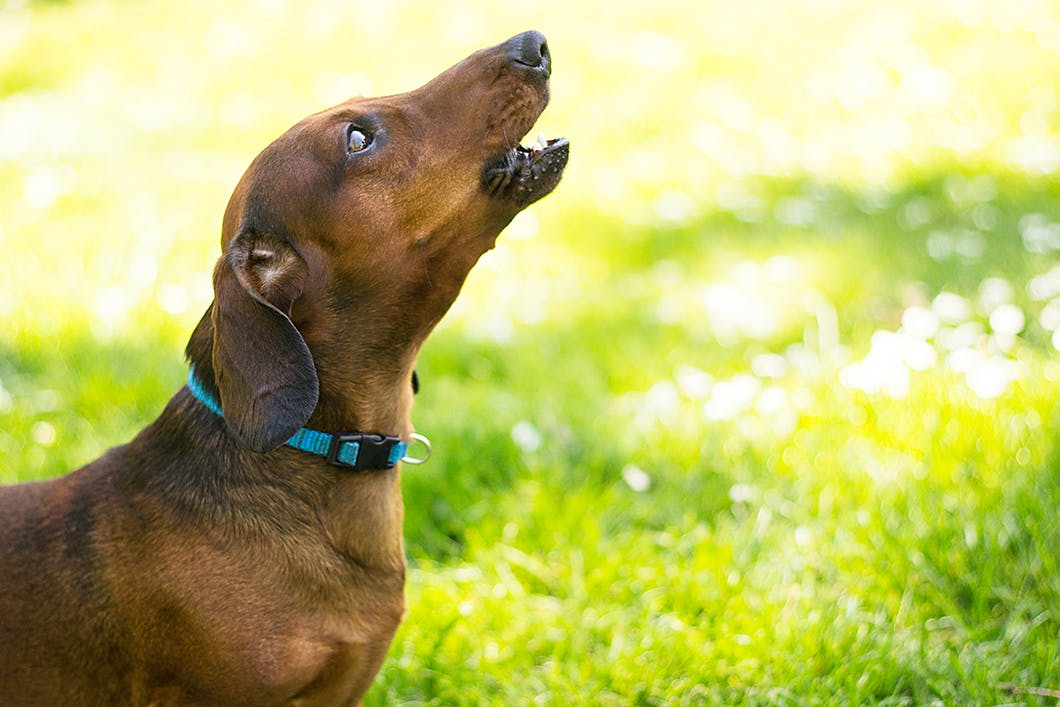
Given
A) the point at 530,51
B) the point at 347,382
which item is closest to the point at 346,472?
the point at 347,382

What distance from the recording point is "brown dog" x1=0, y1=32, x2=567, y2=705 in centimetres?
265

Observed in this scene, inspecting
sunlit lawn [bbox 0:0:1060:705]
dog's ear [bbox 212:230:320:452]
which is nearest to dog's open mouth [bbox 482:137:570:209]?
dog's ear [bbox 212:230:320:452]

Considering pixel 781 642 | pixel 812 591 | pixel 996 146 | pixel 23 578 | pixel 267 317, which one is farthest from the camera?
pixel 996 146

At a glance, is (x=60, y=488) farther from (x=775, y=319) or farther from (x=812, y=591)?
(x=775, y=319)

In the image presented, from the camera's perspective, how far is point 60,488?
2.86 meters

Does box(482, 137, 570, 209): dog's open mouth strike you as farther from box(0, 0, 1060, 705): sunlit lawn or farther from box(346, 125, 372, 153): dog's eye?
box(0, 0, 1060, 705): sunlit lawn

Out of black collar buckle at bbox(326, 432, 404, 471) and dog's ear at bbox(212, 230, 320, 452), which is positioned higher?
dog's ear at bbox(212, 230, 320, 452)

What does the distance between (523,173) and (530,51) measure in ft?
1.08

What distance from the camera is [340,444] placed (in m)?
2.77

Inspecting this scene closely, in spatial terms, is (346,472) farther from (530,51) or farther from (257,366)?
(530,51)

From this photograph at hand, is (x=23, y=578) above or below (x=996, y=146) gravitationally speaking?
above

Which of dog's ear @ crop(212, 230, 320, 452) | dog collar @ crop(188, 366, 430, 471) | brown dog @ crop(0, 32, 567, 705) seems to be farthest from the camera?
dog collar @ crop(188, 366, 430, 471)

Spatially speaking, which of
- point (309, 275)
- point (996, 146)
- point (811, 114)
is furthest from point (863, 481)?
point (811, 114)

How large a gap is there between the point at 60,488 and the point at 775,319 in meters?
3.39
